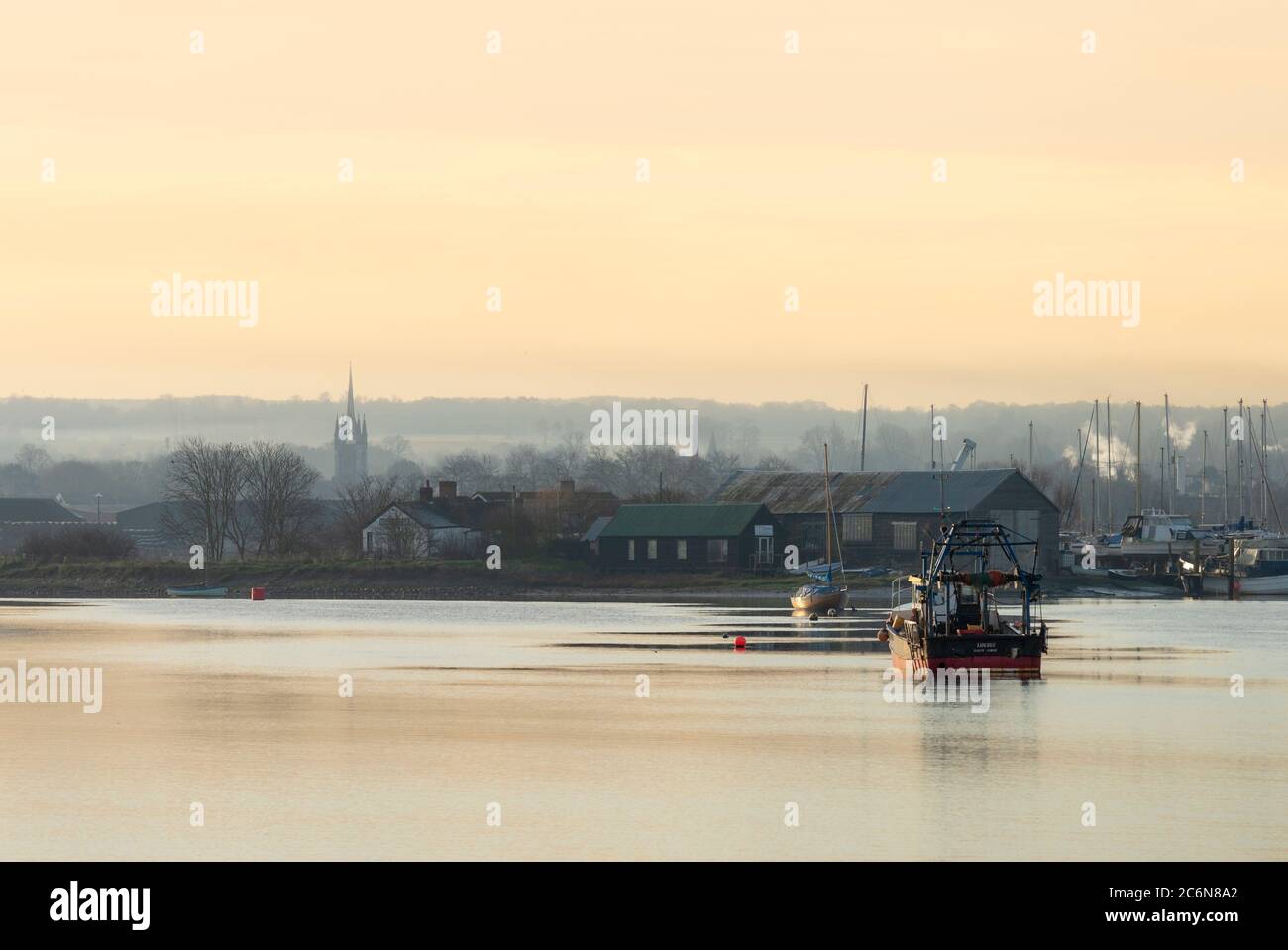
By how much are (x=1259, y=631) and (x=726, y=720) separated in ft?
145

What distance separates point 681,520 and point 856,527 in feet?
37.7

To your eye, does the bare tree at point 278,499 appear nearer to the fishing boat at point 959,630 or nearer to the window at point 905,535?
the window at point 905,535

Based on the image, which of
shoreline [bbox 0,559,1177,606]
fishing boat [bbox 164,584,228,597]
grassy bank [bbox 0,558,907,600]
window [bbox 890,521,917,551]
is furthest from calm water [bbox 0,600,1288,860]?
fishing boat [bbox 164,584,228,597]

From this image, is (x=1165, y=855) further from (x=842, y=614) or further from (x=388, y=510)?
(x=388, y=510)

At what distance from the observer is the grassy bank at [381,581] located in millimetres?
120613

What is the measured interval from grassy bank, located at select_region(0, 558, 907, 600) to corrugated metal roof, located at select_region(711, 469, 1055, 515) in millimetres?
6852

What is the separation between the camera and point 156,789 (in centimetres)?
3341

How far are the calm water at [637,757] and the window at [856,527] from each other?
55.2m

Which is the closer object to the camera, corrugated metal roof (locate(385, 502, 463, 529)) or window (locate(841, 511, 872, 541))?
window (locate(841, 511, 872, 541))

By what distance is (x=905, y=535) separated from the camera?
397ft

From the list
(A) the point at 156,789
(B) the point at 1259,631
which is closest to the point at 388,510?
(B) the point at 1259,631

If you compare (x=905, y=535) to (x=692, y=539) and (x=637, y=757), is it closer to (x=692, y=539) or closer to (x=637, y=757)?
(x=692, y=539)

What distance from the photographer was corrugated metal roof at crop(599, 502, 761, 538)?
125025 mm

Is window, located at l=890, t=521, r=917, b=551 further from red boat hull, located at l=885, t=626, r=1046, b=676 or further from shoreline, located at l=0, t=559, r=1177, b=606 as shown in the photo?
red boat hull, located at l=885, t=626, r=1046, b=676
